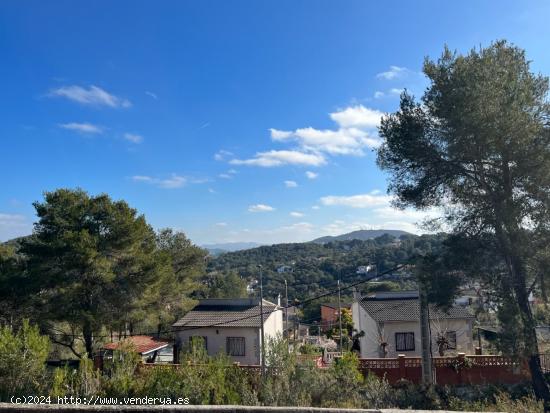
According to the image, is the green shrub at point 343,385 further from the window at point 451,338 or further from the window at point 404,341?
the window at point 451,338

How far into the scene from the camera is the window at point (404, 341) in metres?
22.8

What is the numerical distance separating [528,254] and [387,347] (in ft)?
45.9

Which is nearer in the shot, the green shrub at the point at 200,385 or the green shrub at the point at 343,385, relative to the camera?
the green shrub at the point at 200,385

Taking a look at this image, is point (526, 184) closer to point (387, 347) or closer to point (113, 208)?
point (387, 347)

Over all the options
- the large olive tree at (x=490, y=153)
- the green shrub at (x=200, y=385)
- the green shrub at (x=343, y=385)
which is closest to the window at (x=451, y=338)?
the large olive tree at (x=490, y=153)

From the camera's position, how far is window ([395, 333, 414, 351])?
2278 cm

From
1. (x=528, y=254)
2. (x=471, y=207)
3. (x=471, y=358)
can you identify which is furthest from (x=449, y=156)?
(x=471, y=358)

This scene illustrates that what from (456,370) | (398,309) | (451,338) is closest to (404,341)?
(398,309)

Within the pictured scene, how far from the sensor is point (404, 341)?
75.3 feet

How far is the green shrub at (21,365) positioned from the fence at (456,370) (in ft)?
32.6

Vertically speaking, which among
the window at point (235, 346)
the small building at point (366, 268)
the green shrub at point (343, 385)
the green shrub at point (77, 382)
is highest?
the small building at point (366, 268)

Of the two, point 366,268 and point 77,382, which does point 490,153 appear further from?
point 366,268

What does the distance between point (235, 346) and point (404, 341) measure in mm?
8823

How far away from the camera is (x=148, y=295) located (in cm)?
1981
